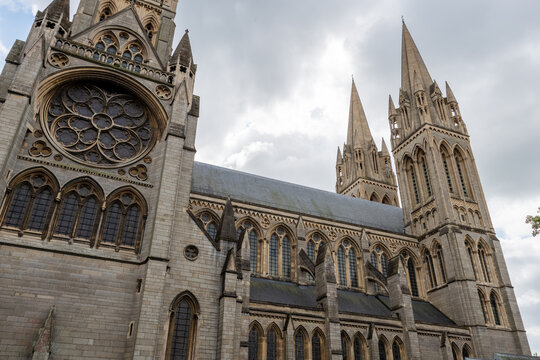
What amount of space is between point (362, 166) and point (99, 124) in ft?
125

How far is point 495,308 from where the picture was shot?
31.0 m

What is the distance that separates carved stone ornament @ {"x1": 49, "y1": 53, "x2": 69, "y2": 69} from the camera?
19.0 meters

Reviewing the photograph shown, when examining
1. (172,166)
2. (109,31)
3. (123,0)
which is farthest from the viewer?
(123,0)

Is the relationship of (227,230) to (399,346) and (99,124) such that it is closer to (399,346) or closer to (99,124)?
(99,124)

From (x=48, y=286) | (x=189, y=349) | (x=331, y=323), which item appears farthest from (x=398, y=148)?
(x=48, y=286)

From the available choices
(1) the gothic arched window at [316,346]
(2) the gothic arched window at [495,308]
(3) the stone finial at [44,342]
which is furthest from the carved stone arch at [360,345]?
(3) the stone finial at [44,342]

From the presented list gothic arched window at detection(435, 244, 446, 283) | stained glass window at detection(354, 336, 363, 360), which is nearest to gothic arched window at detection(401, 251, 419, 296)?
gothic arched window at detection(435, 244, 446, 283)

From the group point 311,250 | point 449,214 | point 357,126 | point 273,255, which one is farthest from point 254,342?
point 357,126

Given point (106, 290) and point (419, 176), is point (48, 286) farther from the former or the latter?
point (419, 176)

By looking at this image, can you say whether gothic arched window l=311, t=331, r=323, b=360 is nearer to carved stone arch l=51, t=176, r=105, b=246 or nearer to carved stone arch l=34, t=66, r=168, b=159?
carved stone arch l=51, t=176, r=105, b=246

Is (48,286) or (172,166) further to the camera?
(172,166)

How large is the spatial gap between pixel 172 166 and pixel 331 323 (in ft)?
41.2

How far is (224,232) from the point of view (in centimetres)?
1909

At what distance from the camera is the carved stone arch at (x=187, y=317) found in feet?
53.0
